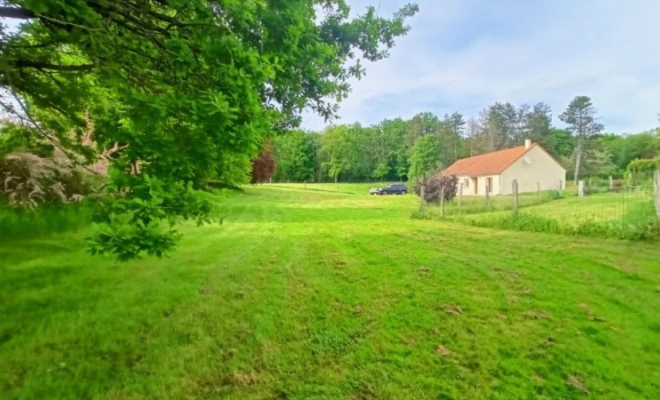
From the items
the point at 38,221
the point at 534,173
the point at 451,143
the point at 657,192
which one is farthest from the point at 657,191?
the point at 451,143

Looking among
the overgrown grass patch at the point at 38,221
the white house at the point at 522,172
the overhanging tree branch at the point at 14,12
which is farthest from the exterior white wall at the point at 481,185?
the overhanging tree branch at the point at 14,12

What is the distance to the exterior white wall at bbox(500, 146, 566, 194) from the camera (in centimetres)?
2805

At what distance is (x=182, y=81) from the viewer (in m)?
2.71

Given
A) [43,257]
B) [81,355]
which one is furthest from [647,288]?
[43,257]

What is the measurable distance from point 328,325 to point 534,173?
101ft

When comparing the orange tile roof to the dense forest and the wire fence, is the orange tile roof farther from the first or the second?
the wire fence

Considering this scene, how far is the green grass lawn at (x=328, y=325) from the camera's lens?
9.27 feet

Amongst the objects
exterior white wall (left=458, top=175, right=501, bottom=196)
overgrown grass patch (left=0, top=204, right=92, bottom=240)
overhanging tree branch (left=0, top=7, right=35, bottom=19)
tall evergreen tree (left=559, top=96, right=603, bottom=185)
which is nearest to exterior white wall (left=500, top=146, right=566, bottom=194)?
exterior white wall (left=458, top=175, right=501, bottom=196)

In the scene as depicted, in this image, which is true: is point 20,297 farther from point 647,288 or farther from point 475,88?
point 475,88

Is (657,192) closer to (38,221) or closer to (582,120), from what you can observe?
(38,221)

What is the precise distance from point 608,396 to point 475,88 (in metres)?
23.3

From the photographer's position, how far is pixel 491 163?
30766 mm

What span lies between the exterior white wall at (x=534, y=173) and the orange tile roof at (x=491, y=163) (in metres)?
0.44

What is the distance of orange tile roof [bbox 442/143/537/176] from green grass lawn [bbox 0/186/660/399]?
2322 centimetres
